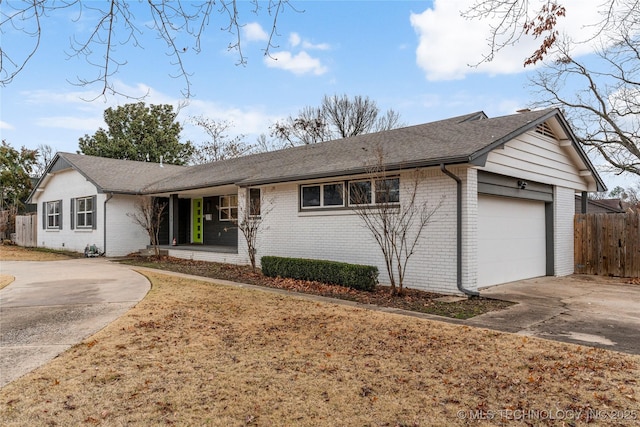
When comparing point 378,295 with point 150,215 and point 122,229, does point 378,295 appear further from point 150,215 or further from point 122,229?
point 122,229

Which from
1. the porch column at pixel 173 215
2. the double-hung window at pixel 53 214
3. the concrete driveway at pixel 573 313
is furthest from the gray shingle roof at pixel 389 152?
the double-hung window at pixel 53 214

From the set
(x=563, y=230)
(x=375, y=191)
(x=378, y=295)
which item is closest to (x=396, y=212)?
(x=375, y=191)

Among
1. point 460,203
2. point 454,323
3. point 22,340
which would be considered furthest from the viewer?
point 460,203

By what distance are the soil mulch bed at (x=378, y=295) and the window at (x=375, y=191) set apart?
2084mm

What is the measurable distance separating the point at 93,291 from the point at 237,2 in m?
7.82

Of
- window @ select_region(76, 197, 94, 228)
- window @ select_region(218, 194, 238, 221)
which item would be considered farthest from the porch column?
window @ select_region(76, 197, 94, 228)

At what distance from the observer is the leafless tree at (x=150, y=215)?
56.8 feet

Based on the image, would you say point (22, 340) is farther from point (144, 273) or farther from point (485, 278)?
point (485, 278)

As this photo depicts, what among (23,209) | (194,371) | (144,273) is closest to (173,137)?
(23,209)

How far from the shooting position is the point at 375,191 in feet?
32.7

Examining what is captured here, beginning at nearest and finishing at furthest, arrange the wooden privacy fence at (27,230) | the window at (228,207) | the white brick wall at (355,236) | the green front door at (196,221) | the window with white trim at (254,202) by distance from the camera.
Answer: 1. the white brick wall at (355,236)
2. the window with white trim at (254,202)
3. the window at (228,207)
4. the green front door at (196,221)
5. the wooden privacy fence at (27,230)

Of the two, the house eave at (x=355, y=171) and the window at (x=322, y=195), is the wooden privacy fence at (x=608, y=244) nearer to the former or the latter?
the house eave at (x=355, y=171)

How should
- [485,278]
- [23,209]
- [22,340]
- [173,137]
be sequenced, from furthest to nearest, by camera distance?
[173,137] → [23,209] → [485,278] → [22,340]

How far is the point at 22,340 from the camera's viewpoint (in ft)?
18.0
